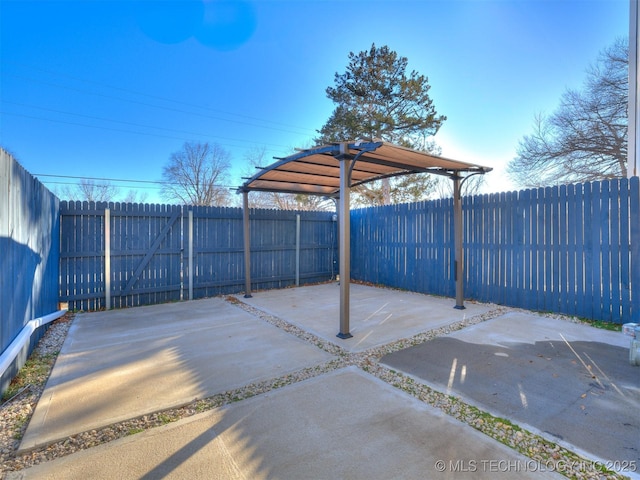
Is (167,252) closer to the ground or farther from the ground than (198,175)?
closer to the ground

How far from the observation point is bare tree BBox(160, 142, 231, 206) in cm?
2028

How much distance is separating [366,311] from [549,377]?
2.69 m

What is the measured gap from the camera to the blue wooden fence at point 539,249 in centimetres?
422

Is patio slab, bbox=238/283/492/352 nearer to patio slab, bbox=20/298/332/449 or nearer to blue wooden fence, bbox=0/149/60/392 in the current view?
patio slab, bbox=20/298/332/449

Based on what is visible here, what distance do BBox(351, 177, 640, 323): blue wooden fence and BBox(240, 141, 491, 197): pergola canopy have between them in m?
1.12

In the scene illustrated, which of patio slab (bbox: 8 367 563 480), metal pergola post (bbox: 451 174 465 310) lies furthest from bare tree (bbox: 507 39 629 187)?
patio slab (bbox: 8 367 563 480)

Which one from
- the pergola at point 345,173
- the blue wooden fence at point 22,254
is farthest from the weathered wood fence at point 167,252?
the blue wooden fence at point 22,254

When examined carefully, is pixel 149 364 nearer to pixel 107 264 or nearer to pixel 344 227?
pixel 344 227

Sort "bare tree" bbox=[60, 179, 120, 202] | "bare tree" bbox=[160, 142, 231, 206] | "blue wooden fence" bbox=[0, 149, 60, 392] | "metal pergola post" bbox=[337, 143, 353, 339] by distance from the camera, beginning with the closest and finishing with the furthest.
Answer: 1. "blue wooden fence" bbox=[0, 149, 60, 392]
2. "metal pergola post" bbox=[337, 143, 353, 339]
3. "bare tree" bbox=[60, 179, 120, 202]
4. "bare tree" bbox=[160, 142, 231, 206]

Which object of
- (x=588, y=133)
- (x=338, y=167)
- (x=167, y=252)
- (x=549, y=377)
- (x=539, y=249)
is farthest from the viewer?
(x=588, y=133)

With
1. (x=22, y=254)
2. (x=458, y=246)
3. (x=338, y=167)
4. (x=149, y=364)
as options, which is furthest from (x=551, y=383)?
(x=22, y=254)

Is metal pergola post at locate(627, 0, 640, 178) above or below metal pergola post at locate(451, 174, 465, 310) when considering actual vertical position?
above

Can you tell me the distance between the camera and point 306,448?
1.76 m

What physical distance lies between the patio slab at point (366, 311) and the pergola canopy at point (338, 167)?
77.3 inches
